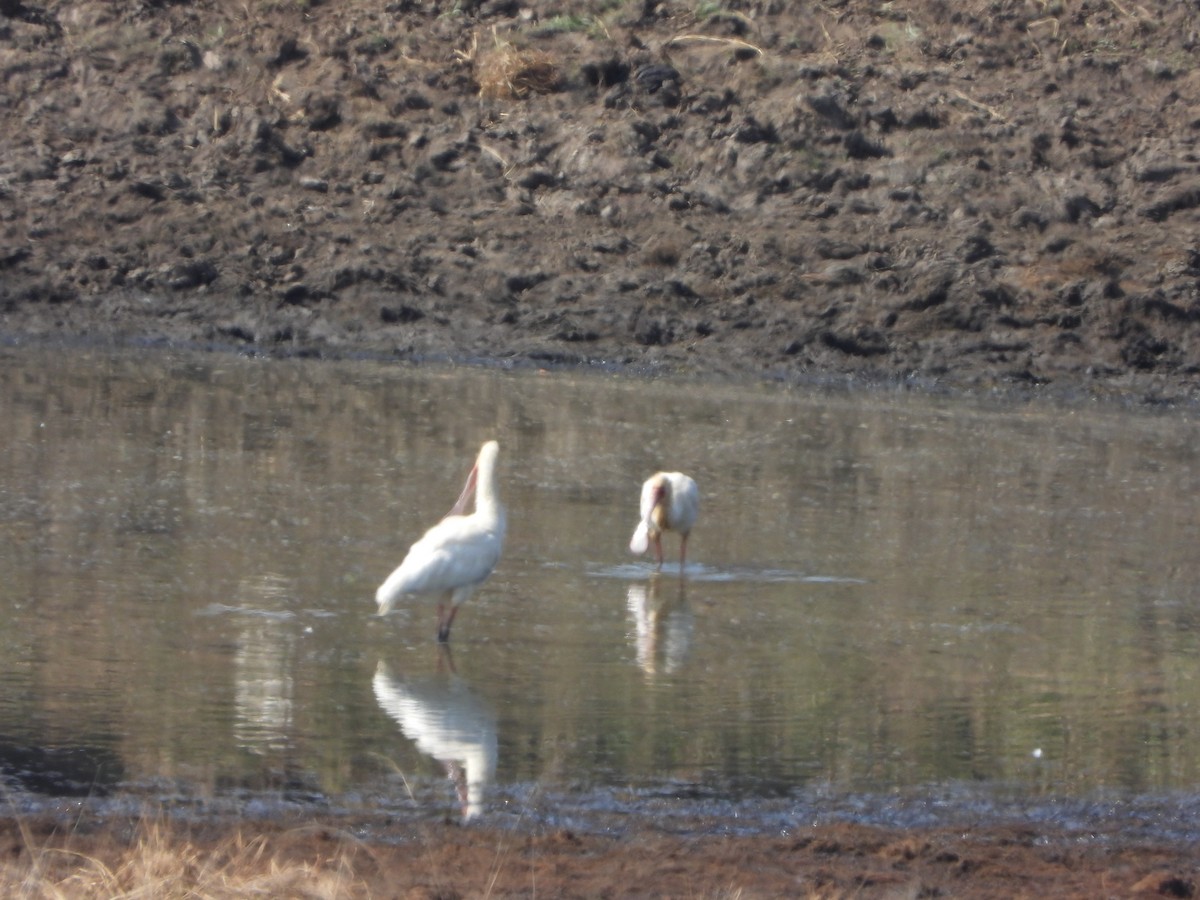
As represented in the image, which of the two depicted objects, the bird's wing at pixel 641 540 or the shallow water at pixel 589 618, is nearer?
the shallow water at pixel 589 618

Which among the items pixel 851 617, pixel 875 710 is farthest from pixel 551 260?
pixel 875 710

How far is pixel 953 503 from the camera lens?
12070mm

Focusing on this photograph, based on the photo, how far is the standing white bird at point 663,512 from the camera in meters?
10.1

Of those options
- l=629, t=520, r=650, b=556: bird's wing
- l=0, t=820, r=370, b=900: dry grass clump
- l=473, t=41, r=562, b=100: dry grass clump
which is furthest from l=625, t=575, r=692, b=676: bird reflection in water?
l=473, t=41, r=562, b=100: dry grass clump

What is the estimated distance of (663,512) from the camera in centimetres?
1013

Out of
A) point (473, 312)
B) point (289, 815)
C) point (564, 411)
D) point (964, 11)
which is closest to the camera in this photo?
point (289, 815)

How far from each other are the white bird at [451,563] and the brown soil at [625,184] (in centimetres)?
952

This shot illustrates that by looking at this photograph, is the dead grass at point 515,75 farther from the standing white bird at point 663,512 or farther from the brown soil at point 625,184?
the standing white bird at point 663,512

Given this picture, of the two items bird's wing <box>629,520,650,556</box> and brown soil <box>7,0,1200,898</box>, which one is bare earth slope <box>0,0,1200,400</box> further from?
bird's wing <box>629,520,650,556</box>

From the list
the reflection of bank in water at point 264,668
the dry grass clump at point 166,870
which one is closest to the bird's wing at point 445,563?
the reflection of bank in water at point 264,668

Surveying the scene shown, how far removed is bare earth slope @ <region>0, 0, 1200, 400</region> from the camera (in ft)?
60.3

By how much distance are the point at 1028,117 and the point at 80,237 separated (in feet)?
31.6

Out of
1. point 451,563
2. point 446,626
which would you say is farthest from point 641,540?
point 451,563

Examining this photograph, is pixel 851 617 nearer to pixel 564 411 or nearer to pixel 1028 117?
pixel 564 411
